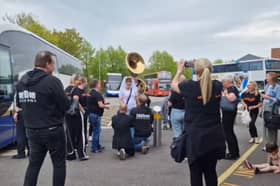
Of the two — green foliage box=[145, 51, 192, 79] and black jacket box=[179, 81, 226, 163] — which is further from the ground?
green foliage box=[145, 51, 192, 79]

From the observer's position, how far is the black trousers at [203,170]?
378cm

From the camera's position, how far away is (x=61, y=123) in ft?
13.8

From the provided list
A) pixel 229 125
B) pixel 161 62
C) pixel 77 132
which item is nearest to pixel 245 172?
pixel 229 125

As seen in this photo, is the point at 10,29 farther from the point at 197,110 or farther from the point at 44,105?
the point at 197,110

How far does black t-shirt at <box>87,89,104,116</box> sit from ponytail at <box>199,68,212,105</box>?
174 inches

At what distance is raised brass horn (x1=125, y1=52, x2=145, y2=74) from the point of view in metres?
10.0

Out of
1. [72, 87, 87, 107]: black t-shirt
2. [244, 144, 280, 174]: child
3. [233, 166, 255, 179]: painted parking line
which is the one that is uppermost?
[72, 87, 87, 107]: black t-shirt

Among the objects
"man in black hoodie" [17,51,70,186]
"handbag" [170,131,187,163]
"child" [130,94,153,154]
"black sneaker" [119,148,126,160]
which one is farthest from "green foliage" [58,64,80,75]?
"handbag" [170,131,187,163]

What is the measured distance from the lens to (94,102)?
25.7ft

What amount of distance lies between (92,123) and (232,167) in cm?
332

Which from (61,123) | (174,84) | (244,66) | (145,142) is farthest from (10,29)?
(244,66)

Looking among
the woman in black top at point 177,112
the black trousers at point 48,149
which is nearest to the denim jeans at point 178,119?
the woman in black top at point 177,112

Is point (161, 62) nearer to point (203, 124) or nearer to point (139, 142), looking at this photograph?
point (139, 142)

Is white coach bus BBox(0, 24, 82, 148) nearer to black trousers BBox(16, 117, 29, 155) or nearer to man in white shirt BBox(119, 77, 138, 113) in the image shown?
black trousers BBox(16, 117, 29, 155)
